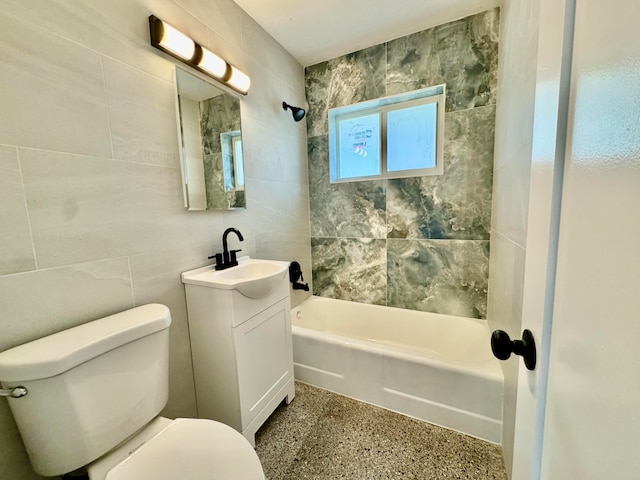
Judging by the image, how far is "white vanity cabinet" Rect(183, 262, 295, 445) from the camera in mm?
1232

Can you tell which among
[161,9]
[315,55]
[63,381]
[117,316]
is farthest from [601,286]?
[315,55]

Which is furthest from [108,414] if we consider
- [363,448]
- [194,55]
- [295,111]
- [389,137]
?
[389,137]

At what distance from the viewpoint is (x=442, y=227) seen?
6.57 feet

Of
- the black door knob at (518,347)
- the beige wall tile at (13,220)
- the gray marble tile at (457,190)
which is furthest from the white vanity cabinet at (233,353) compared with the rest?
the gray marble tile at (457,190)

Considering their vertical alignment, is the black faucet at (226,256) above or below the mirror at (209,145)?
below

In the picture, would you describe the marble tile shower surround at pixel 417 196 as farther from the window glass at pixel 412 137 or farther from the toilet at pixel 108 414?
the toilet at pixel 108 414

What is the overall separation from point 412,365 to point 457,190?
1.30 metres

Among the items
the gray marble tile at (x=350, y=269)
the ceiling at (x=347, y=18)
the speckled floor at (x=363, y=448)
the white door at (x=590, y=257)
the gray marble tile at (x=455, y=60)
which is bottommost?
the speckled floor at (x=363, y=448)

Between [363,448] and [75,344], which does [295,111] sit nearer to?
[75,344]

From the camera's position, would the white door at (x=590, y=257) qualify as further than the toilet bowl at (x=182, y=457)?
No

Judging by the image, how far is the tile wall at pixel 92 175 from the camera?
31.7 inches

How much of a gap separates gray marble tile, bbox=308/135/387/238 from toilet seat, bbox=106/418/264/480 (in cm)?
177

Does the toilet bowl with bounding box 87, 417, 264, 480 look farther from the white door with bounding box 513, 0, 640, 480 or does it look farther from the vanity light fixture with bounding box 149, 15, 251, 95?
the vanity light fixture with bounding box 149, 15, 251, 95

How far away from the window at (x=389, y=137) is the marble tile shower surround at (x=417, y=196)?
0.07 m
